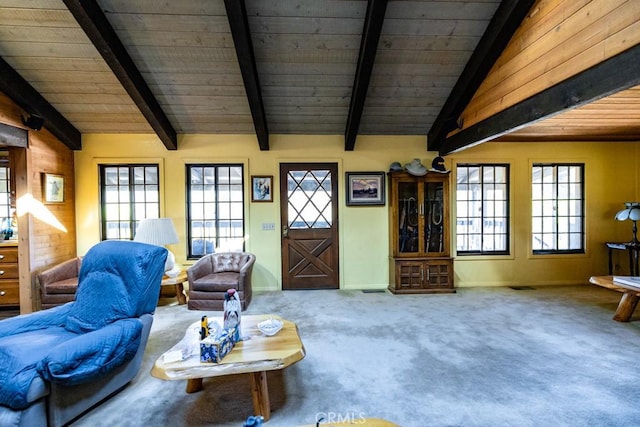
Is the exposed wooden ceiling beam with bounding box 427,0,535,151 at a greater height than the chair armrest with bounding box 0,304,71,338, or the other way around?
the exposed wooden ceiling beam with bounding box 427,0,535,151

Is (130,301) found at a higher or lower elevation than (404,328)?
higher

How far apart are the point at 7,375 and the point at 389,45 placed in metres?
4.11

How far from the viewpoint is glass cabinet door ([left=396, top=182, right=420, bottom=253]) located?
16.8 feet

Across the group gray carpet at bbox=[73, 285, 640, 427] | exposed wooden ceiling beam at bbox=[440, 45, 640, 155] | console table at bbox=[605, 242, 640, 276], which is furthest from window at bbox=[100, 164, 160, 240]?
console table at bbox=[605, 242, 640, 276]

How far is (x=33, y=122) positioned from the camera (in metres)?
4.17

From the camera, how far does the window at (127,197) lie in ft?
16.7

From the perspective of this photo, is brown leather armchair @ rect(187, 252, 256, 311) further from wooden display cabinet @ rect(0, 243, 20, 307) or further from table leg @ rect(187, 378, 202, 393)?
wooden display cabinet @ rect(0, 243, 20, 307)

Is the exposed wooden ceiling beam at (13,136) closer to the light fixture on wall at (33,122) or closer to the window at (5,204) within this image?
the light fixture on wall at (33,122)

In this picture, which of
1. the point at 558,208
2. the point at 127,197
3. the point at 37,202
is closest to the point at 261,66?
the point at 127,197

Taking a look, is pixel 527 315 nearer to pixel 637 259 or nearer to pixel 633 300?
pixel 633 300

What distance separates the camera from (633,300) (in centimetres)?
354

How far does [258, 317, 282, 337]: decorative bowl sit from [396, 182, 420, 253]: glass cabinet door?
3070 mm

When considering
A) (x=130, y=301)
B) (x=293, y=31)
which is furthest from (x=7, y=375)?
(x=293, y=31)

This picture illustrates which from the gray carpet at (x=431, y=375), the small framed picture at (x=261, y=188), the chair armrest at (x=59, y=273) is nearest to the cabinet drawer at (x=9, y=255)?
the chair armrest at (x=59, y=273)
